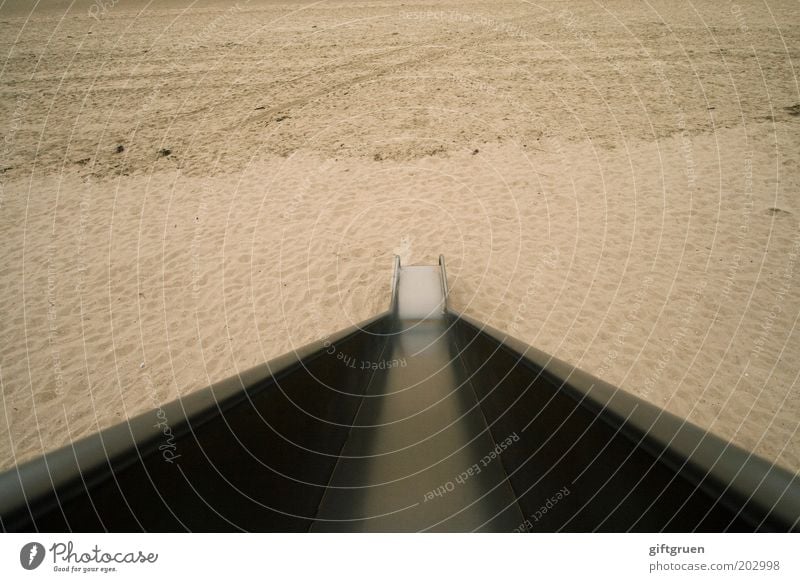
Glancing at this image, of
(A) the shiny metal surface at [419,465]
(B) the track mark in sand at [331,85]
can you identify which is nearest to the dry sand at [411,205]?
(B) the track mark in sand at [331,85]

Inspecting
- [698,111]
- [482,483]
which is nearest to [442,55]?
[698,111]

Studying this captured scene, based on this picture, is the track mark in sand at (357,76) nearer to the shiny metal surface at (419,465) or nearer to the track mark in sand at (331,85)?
the track mark in sand at (331,85)

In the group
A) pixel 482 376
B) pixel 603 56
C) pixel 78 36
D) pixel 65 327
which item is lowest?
pixel 65 327

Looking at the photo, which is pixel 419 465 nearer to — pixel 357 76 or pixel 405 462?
pixel 405 462

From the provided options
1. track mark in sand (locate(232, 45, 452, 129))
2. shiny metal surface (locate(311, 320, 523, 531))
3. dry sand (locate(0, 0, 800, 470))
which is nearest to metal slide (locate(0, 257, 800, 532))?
shiny metal surface (locate(311, 320, 523, 531))

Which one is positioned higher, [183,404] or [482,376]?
[183,404]

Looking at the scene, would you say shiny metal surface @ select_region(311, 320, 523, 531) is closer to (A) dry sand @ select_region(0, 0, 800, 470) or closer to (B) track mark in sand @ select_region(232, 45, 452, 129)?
(A) dry sand @ select_region(0, 0, 800, 470)
